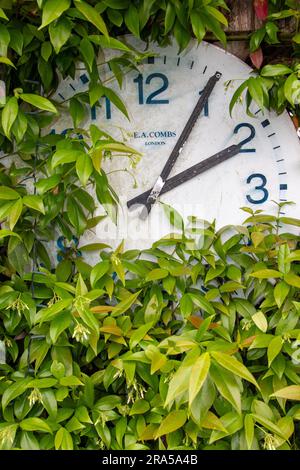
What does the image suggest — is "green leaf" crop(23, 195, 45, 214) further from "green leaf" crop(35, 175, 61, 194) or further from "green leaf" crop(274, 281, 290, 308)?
"green leaf" crop(274, 281, 290, 308)

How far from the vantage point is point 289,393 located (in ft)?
3.71

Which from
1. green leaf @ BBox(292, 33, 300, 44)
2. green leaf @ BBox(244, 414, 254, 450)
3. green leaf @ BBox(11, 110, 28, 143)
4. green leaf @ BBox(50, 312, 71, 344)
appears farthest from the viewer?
green leaf @ BBox(292, 33, 300, 44)

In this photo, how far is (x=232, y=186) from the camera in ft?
4.81

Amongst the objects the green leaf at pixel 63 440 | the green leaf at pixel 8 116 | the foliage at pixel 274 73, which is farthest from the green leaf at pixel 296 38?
the green leaf at pixel 63 440

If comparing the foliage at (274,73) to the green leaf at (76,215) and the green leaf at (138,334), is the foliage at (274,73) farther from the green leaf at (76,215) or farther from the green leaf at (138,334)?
the green leaf at (138,334)

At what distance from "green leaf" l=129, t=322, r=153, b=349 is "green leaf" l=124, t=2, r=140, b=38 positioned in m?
0.66

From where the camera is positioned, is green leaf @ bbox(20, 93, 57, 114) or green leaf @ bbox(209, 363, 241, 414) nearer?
green leaf @ bbox(209, 363, 241, 414)

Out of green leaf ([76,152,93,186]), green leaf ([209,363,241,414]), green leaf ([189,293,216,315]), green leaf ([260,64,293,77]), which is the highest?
green leaf ([260,64,293,77])

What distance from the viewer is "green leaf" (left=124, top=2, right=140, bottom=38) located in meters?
1.33

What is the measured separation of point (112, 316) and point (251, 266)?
1.16ft

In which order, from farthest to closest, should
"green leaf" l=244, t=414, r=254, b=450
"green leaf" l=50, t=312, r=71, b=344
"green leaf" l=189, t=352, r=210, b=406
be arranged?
"green leaf" l=50, t=312, r=71, b=344, "green leaf" l=244, t=414, r=254, b=450, "green leaf" l=189, t=352, r=210, b=406

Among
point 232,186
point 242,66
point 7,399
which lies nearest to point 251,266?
point 232,186

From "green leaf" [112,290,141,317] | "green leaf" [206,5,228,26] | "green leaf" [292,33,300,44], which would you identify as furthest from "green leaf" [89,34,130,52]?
"green leaf" [112,290,141,317]
